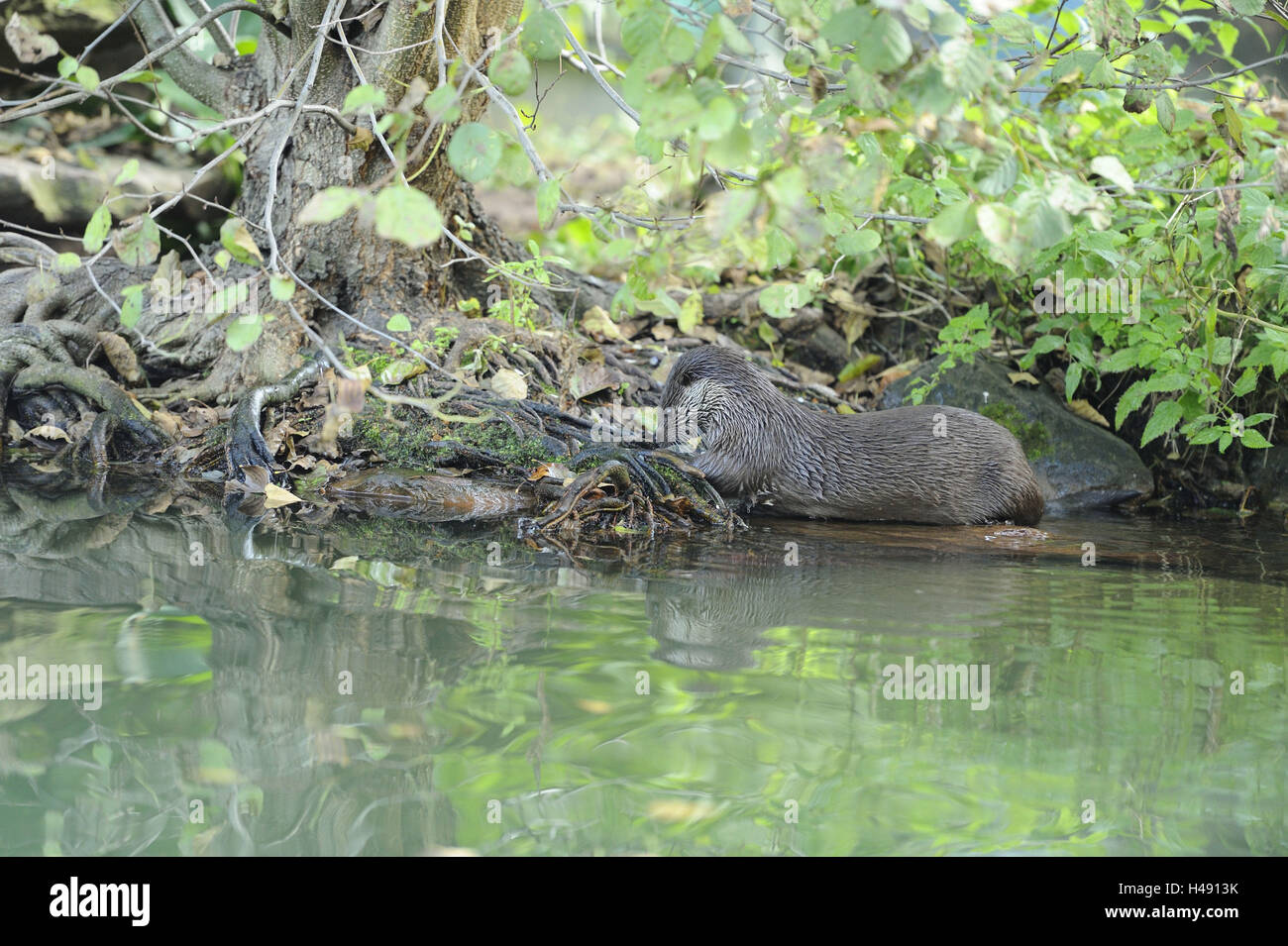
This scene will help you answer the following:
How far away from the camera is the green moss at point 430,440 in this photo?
5.35 m

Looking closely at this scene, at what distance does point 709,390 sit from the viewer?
17.7ft

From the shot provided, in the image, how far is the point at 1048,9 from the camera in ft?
22.9

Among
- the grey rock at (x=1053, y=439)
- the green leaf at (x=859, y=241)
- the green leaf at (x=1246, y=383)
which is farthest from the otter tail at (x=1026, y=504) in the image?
the green leaf at (x=859, y=241)

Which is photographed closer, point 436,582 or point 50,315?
point 436,582

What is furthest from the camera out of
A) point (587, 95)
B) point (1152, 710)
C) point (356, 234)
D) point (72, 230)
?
point (587, 95)

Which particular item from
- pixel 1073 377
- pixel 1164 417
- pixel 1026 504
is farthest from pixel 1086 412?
pixel 1026 504

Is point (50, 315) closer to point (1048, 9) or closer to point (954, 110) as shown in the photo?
point (954, 110)

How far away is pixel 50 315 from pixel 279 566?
378 cm

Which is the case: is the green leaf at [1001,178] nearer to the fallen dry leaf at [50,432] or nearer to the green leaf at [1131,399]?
the green leaf at [1131,399]

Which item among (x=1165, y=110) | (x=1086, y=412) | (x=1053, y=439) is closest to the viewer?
(x=1165, y=110)

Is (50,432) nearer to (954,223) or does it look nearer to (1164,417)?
(954,223)

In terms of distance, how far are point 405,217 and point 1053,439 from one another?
484 cm

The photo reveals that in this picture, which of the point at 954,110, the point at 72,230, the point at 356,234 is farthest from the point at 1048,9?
the point at 72,230

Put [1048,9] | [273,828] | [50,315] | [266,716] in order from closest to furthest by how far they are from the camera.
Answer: [273,828], [266,716], [50,315], [1048,9]
